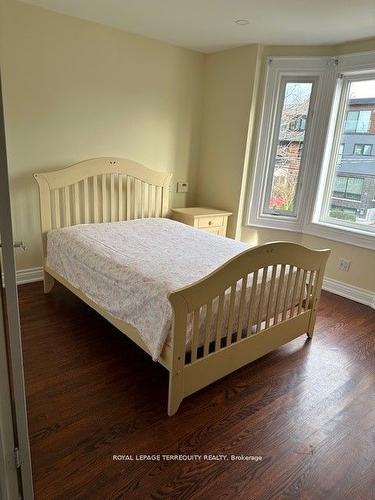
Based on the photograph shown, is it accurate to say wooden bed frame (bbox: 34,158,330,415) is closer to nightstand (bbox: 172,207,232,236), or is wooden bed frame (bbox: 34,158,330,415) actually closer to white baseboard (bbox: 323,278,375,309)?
nightstand (bbox: 172,207,232,236)

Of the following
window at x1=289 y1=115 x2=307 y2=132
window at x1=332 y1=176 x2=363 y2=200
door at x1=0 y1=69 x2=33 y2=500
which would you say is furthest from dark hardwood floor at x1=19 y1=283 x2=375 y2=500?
window at x1=289 y1=115 x2=307 y2=132

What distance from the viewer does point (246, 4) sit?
2520 mm

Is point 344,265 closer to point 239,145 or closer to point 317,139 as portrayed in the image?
point 317,139

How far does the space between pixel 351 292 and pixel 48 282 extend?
295 cm

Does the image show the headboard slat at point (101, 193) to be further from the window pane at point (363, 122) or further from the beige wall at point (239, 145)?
the window pane at point (363, 122)

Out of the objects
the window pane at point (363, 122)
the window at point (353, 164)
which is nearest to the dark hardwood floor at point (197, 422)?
the window at point (353, 164)

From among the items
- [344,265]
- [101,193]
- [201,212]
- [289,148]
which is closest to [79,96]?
[101,193]

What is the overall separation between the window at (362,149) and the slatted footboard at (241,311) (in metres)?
1.56

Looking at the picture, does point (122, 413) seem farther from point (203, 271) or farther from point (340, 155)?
point (340, 155)

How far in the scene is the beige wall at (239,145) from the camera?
3459 mm

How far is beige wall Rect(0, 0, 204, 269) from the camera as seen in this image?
9.47 feet

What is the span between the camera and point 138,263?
7.27 ft

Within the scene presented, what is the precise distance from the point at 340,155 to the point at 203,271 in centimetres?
231

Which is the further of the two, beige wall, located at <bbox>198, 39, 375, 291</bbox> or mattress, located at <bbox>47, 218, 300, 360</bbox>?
beige wall, located at <bbox>198, 39, 375, 291</bbox>
